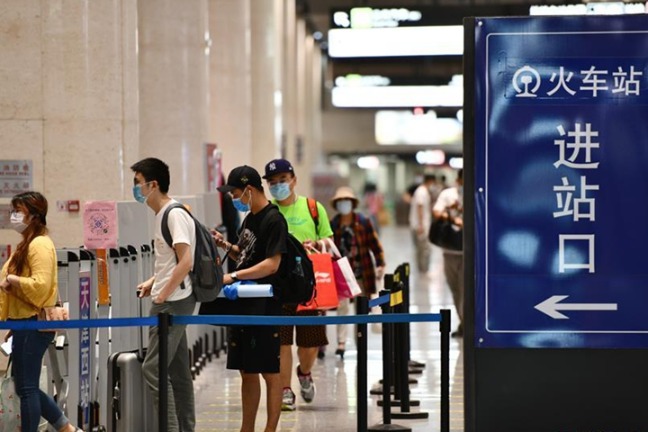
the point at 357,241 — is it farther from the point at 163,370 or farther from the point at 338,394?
the point at 163,370

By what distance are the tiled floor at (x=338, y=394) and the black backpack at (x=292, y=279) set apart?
1469 mm

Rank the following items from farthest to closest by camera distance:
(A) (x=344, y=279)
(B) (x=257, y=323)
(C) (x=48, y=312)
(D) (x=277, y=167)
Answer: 1. (A) (x=344, y=279)
2. (D) (x=277, y=167)
3. (C) (x=48, y=312)
4. (B) (x=257, y=323)

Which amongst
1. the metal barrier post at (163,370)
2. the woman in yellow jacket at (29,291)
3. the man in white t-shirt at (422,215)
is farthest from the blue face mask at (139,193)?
the man in white t-shirt at (422,215)

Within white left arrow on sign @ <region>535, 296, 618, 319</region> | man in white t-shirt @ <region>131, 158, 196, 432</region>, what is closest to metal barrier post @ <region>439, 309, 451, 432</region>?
white left arrow on sign @ <region>535, 296, 618, 319</region>

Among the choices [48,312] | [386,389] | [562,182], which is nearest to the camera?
[562,182]

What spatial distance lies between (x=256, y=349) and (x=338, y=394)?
3.15 metres

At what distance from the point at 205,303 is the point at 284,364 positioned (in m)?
1.83

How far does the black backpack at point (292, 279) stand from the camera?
28.0ft

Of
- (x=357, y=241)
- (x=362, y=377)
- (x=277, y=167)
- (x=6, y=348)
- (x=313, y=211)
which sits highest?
(x=277, y=167)

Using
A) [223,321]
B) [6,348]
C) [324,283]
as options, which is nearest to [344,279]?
[324,283]

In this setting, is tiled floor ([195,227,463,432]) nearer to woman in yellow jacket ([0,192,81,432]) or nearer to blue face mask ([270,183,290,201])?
blue face mask ([270,183,290,201])

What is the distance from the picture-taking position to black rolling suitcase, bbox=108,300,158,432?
8352mm

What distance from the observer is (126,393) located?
27.3 feet

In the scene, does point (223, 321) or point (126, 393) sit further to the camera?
point (126, 393)
